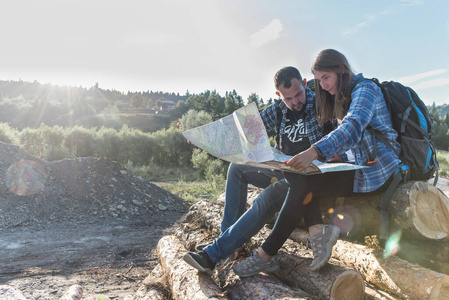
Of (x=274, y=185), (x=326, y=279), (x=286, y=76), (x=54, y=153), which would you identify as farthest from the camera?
(x=54, y=153)

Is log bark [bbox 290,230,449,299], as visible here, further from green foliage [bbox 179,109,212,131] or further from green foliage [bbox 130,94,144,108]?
green foliage [bbox 130,94,144,108]

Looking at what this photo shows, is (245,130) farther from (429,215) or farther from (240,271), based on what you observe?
(429,215)

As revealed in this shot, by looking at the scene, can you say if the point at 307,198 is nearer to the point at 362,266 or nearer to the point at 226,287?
the point at 362,266

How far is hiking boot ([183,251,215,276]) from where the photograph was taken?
2.58 metres

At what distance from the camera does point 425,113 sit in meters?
2.41

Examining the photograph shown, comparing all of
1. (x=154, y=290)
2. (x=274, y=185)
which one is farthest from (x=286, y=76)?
(x=154, y=290)

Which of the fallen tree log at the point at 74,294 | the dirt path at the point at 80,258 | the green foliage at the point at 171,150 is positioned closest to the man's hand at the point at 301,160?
the fallen tree log at the point at 74,294

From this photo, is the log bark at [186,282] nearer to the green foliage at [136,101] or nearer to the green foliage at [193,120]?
the green foliage at [193,120]

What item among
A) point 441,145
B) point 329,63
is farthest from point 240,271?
point 441,145

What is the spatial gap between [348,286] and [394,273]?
34cm

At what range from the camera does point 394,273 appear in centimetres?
221

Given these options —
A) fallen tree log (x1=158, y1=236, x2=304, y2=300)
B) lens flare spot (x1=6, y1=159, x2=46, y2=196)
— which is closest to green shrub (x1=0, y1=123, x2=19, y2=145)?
lens flare spot (x1=6, y1=159, x2=46, y2=196)

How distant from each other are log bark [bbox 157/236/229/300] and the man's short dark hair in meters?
1.77

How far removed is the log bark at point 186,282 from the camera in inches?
92.9
